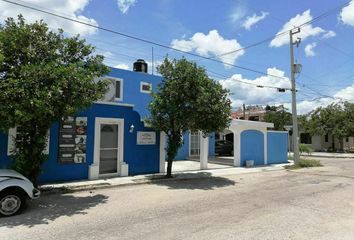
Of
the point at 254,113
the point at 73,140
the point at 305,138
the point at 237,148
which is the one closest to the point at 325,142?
the point at 305,138

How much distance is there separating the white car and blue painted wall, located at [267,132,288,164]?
17.9m

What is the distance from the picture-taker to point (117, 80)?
15.5 metres

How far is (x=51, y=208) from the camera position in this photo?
8500mm

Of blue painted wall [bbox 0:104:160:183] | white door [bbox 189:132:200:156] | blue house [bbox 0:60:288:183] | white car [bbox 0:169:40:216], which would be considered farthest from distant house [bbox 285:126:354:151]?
white car [bbox 0:169:40:216]

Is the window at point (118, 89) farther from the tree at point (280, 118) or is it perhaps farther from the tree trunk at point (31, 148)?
the tree at point (280, 118)

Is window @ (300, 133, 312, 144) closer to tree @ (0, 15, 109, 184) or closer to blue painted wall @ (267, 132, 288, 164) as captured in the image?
blue painted wall @ (267, 132, 288, 164)

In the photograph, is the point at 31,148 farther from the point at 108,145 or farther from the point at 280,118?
the point at 280,118

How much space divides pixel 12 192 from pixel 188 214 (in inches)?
170

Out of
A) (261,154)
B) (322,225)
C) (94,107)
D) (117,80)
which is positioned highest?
(117,80)

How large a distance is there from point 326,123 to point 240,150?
2568 cm

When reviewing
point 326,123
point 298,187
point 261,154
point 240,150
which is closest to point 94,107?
point 298,187

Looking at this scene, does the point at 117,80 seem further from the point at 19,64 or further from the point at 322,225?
the point at 322,225

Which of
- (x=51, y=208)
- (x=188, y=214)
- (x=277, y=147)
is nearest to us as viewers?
(x=188, y=214)

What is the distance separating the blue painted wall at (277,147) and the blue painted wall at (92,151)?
409 inches
